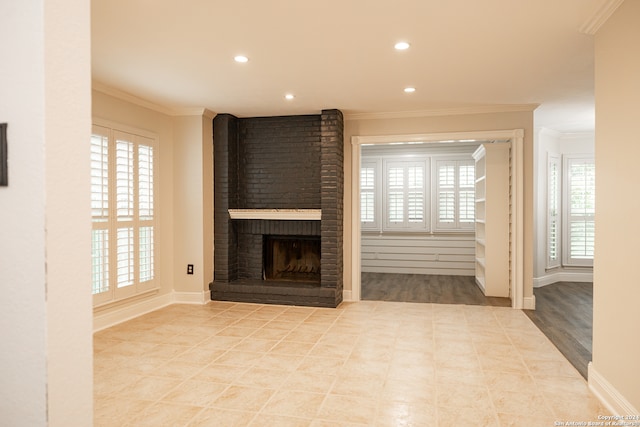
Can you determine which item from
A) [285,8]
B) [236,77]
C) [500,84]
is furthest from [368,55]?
[500,84]

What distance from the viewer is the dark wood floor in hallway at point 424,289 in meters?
5.82

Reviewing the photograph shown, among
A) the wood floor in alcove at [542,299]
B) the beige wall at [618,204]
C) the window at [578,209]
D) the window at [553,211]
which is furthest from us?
the window at [578,209]

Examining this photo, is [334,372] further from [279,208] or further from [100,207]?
[279,208]

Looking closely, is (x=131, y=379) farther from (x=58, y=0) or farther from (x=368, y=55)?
(x=368, y=55)

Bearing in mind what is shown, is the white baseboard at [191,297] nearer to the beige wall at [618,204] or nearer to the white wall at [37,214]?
the beige wall at [618,204]

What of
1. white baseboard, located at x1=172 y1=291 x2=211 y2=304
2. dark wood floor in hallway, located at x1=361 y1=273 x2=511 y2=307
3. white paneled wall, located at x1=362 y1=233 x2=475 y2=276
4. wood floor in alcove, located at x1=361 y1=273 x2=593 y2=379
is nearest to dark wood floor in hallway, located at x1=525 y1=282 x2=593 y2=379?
wood floor in alcove, located at x1=361 y1=273 x2=593 y2=379

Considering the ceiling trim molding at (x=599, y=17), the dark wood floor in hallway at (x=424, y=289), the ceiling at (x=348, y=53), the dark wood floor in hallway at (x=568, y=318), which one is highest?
the ceiling at (x=348, y=53)

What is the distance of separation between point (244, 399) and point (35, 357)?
6.12 ft

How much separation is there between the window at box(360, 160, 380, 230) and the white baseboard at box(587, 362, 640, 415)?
5450mm

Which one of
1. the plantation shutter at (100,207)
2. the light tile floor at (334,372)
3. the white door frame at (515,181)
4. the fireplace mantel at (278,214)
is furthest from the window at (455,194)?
the plantation shutter at (100,207)

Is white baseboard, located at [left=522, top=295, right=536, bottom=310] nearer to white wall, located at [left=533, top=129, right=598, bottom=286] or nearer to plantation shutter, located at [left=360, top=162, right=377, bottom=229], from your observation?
white wall, located at [left=533, top=129, right=598, bottom=286]

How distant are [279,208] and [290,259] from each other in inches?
31.8

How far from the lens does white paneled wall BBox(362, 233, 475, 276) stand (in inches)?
306

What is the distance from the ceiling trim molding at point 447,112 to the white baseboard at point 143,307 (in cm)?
307
